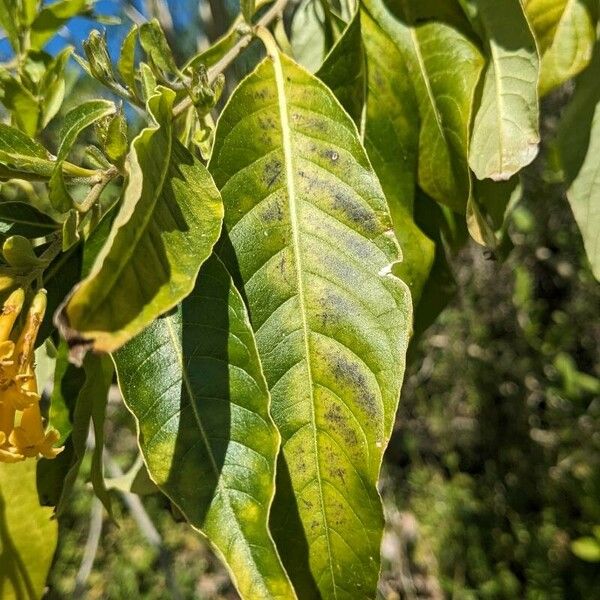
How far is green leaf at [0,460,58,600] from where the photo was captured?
97cm

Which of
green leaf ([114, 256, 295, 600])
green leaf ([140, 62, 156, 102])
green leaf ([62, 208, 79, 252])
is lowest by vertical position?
green leaf ([114, 256, 295, 600])

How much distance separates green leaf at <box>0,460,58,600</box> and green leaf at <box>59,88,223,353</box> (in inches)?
21.7

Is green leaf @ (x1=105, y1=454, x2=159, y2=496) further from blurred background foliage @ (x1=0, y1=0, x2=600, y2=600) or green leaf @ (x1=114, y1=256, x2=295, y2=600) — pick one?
blurred background foliage @ (x1=0, y1=0, x2=600, y2=600)

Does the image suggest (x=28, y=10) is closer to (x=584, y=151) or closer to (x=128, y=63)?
(x=128, y=63)

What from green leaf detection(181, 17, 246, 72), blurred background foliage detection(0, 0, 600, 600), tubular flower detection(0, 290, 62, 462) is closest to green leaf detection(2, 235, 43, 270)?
tubular flower detection(0, 290, 62, 462)

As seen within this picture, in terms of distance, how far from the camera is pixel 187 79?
0.75 m

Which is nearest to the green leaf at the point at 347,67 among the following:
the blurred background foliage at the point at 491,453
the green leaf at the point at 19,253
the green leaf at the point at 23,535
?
the green leaf at the point at 19,253

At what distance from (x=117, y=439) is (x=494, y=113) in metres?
3.98

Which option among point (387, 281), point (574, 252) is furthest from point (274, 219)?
point (574, 252)

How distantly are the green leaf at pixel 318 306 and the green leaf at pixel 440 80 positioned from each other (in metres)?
0.18

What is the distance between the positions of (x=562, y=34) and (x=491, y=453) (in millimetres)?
3419

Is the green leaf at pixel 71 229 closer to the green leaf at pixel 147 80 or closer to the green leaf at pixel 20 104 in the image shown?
the green leaf at pixel 147 80

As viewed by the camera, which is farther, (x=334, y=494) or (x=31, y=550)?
(x=31, y=550)

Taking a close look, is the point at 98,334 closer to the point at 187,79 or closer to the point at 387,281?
the point at 387,281
